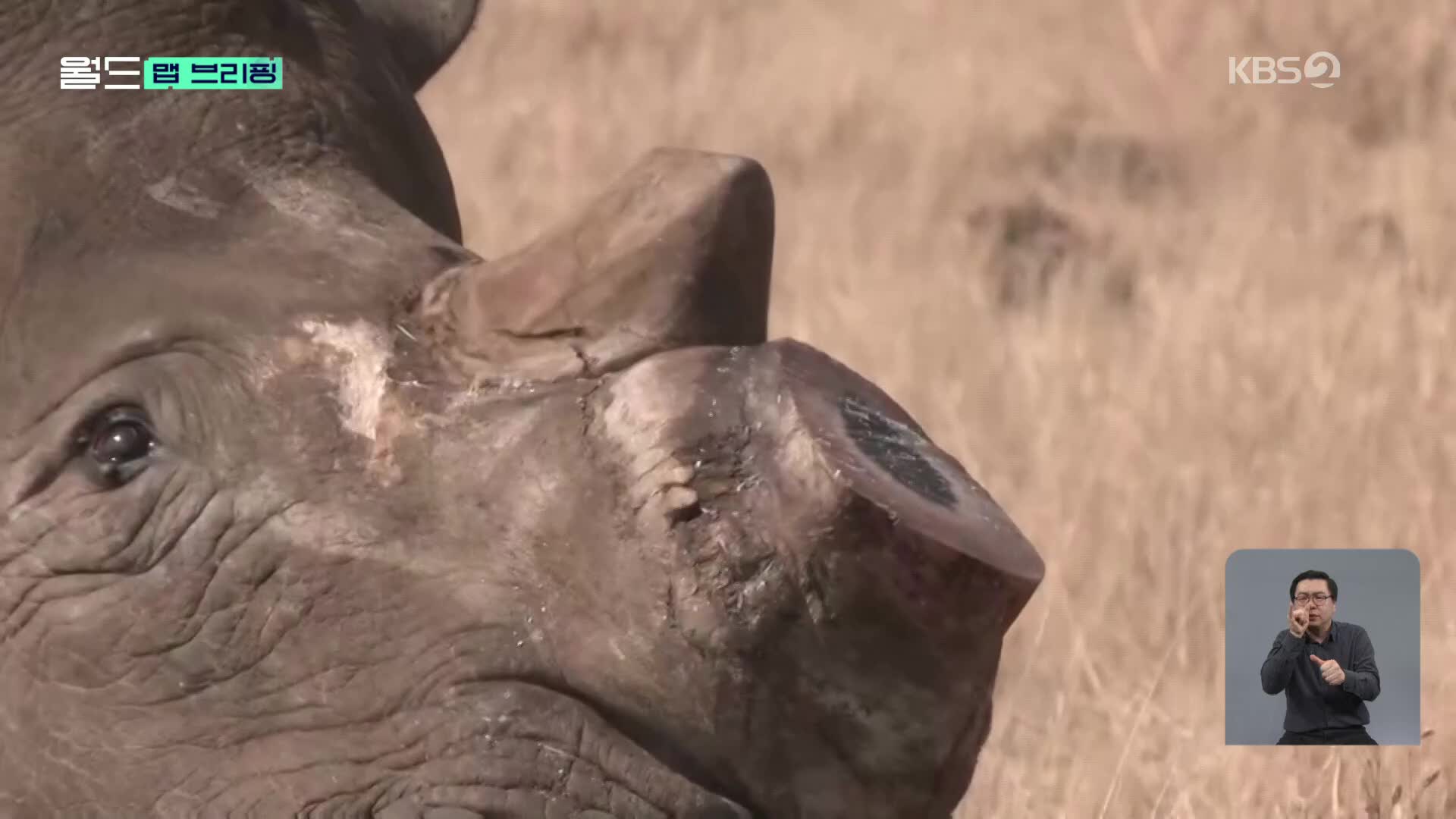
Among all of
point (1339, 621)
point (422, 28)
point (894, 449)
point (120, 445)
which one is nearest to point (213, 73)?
point (120, 445)

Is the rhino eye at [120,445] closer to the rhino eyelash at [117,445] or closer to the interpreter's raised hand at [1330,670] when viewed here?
the rhino eyelash at [117,445]

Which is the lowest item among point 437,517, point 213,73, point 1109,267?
point 1109,267

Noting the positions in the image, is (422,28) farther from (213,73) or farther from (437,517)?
(437,517)

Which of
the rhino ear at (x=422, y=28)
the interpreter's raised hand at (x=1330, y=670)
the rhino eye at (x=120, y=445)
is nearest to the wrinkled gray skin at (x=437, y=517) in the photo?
the rhino eye at (x=120, y=445)

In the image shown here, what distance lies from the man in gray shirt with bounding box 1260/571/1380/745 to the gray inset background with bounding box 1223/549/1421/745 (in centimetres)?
3

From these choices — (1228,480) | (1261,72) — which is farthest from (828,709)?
(1261,72)

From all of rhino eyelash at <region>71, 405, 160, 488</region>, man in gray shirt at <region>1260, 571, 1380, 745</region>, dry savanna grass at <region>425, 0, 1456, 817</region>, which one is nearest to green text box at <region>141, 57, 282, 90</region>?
rhino eyelash at <region>71, 405, 160, 488</region>

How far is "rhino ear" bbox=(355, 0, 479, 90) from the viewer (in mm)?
4367

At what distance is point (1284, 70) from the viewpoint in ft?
30.9

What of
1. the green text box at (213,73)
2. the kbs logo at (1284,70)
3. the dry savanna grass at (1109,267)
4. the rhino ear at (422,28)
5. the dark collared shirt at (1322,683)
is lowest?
the dark collared shirt at (1322,683)

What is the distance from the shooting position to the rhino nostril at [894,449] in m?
2.76

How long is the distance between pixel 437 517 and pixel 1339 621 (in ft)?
10.0

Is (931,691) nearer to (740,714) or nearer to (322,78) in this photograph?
(740,714)

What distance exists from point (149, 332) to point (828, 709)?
1.04 meters
